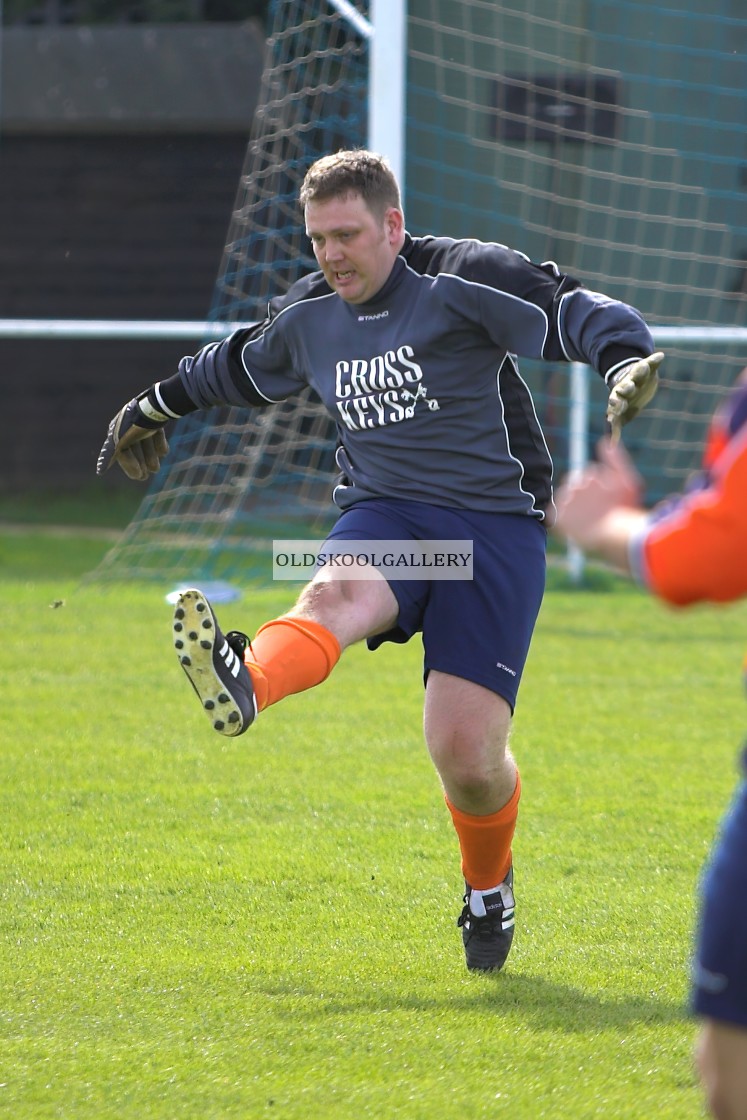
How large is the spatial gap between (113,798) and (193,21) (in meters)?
10.7

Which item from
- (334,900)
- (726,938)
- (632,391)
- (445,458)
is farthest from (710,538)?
(334,900)

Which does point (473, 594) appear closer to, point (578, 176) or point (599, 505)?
point (599, 505)

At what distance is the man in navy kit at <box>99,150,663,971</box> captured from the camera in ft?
10.9

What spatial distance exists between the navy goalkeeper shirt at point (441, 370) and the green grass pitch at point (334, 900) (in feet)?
3.58

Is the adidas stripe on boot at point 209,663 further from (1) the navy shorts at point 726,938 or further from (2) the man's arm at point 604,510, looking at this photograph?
(1) the navy shorts at point 726,938

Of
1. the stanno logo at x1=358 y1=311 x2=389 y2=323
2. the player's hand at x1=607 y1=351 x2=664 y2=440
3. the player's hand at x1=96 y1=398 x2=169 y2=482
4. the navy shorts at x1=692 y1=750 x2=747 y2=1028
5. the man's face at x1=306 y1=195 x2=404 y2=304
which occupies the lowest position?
the player's hand at x1=96 y1=398 x2=169 y2=482

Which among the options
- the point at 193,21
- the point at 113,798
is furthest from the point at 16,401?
the point at 113,798

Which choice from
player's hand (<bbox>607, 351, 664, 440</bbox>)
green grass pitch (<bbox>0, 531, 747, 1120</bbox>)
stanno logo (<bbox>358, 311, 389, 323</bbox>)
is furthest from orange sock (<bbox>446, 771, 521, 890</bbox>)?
stanno logo (<bbox>358, 311, 389, 323</bbox>)

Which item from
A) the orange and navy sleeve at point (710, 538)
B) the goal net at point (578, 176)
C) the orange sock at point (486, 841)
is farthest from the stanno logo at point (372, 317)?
the goal net at point (578, 176)

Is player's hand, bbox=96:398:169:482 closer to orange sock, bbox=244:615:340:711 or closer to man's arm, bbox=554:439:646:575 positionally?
orange sock, bbox=244:615:340:711

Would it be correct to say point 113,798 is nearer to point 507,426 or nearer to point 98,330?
point 507,426

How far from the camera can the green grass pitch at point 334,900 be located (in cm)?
274

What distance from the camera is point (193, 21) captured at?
13.7 meters

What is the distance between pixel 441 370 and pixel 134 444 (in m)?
0.95
